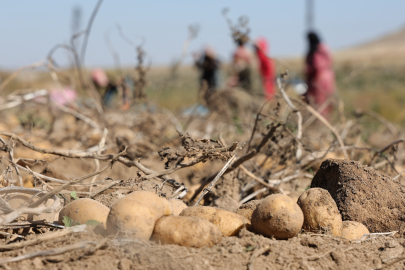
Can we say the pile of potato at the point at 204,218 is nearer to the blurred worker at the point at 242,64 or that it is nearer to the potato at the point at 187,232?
the potato at the point at 187,232

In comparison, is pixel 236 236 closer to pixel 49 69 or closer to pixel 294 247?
pixel 294 247

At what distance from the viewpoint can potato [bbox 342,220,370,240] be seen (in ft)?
6.13

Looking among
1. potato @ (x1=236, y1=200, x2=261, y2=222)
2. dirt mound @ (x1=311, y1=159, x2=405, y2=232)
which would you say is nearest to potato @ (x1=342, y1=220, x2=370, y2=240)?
dirt mound @ (x1=311, y1=159, x2=405, y2=232)

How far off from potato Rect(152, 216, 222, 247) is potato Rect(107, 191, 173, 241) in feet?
0.15

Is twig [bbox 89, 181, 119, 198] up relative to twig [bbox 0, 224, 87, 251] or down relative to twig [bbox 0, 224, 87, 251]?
down

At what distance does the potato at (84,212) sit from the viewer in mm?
1712

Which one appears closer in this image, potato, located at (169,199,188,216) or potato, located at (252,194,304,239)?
potato, located at (252,194,304,239)

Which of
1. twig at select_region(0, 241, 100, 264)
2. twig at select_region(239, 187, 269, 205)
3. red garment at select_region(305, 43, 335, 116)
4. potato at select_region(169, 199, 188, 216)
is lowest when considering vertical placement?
red garment at select_region(305, 43, 335, 116)

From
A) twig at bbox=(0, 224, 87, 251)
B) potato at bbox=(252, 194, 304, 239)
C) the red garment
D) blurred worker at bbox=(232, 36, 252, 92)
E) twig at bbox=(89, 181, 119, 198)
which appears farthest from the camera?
blurred worker at bbox=(232, 36, 252, 92)

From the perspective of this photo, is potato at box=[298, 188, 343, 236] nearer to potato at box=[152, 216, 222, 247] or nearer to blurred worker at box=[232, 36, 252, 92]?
potato at box=[152, 216, 222, 247]

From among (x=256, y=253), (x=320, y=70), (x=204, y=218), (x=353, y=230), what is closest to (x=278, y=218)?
(x=256, y=253)

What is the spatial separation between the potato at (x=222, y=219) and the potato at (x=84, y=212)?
0.38 metres

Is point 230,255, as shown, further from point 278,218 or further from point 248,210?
point 248,210

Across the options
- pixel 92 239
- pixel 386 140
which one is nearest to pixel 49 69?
pixel 92 239
